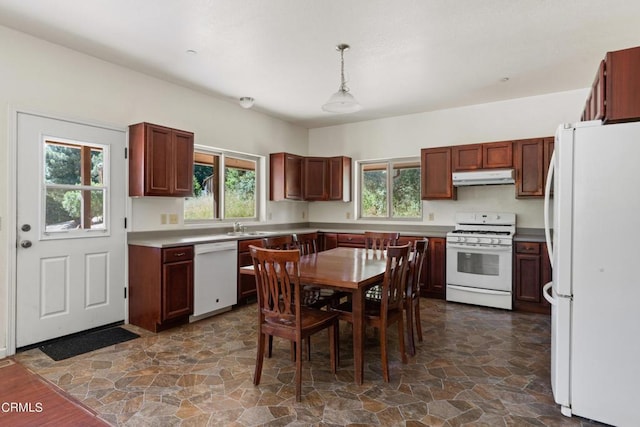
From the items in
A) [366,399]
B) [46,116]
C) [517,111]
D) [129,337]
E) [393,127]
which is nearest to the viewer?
[366,399]

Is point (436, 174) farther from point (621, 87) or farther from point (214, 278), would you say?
point (214, 278)

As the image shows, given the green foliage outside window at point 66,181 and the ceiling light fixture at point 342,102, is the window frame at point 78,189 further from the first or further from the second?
the ceiling light fixture at point 342,102

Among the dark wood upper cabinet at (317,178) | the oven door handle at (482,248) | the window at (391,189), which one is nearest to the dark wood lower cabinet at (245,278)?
the dark wood upper cabinet at (317,178)

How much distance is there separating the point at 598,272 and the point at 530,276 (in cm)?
239

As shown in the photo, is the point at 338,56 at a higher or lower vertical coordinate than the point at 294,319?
higher

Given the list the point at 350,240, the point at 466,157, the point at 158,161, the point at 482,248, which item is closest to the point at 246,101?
the point at 158,161

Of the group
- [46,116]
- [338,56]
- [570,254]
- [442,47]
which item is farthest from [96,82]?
[570,254]

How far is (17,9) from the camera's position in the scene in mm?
2660

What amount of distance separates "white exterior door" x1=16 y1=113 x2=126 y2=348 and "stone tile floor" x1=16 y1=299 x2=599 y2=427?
41cm

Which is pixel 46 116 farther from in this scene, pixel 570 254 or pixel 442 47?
pixel 570 254

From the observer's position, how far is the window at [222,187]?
473 cm

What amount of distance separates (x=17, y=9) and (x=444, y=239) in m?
4.84

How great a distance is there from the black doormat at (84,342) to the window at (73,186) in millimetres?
1012

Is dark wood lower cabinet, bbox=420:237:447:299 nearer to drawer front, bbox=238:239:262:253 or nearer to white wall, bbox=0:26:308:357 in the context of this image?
drawer front, bbox=238:239:262:253
